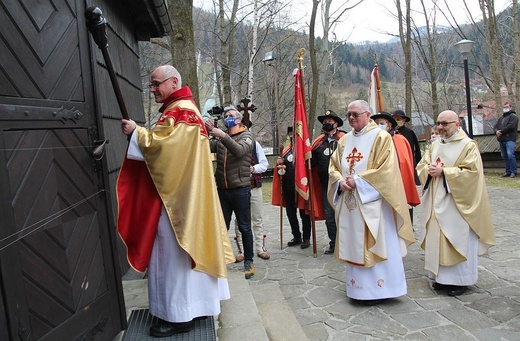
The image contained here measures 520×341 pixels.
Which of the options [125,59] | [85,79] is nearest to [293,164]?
[125,59]

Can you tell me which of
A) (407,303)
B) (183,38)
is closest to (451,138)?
(407,303)

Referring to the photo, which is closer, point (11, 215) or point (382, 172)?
point (11, 215)

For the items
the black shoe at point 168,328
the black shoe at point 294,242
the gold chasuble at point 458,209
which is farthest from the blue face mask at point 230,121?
the black shoe at point 168,328

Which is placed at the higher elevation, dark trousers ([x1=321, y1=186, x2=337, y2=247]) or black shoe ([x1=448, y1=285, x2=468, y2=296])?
dark trousers ([x1=321, y1=186, x2=337, y2=247])

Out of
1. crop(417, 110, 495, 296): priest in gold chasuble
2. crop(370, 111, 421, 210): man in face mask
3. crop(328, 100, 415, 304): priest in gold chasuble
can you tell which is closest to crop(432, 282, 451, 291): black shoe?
crop(417, 110, 495, 296): priest in gold chasuble

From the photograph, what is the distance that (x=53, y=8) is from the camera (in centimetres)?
262

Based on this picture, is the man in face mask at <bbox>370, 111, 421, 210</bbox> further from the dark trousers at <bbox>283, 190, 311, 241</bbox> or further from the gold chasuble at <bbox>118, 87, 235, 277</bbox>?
the gold chasuble at <bbox>118, 87, 235, 277</bbox>

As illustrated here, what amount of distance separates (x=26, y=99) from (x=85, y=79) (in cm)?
66

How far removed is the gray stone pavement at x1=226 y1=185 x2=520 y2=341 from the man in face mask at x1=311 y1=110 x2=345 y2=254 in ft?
1.58

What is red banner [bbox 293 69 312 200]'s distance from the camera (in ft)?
20.1

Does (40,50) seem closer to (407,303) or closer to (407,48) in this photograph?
(407,303)

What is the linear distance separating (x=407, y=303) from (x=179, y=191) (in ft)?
9.02

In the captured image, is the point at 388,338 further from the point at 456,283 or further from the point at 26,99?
the point at 26,99

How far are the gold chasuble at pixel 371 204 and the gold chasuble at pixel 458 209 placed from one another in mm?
320
